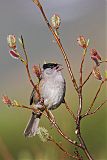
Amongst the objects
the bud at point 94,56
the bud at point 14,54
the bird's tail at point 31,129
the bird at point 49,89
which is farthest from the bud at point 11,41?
the bird at point 49,89

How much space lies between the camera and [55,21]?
1.76 meters

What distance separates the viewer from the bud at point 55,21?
1750 millimetres

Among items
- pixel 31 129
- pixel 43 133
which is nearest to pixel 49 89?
pixel 31 129

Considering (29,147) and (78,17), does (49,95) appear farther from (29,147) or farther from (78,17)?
(78,17)

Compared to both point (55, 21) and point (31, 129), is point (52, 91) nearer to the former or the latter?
point (31, 129)

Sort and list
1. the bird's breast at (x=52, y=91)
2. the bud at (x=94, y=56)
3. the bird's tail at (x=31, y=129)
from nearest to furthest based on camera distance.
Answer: the bud at (x=94, y=56) → the bird's tail at (x=31, y=129) → the bird's breast at (x=52, y=91)

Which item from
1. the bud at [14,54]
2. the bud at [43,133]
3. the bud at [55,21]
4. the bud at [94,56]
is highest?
the bud at [55,21]

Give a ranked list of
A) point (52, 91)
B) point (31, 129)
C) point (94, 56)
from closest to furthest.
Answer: point (94, 56)
point (31, 129)
point (52, 91)

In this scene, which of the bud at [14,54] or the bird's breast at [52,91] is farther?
the bird's breast at [52,91]

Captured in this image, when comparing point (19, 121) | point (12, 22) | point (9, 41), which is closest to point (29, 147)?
point (19, 121)

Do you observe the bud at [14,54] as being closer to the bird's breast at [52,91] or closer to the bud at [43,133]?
the bud at [43,133]

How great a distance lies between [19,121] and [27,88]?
233 centimetres

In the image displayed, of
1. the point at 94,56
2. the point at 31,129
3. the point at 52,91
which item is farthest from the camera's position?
the point at 52,91

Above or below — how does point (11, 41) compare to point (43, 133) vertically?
above
